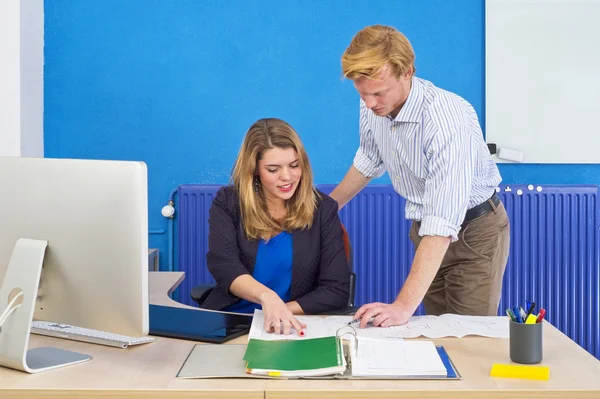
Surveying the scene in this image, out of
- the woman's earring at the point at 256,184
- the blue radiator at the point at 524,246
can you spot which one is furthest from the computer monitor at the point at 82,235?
the blue radiator at the point at 524,246

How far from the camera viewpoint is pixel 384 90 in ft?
5.90

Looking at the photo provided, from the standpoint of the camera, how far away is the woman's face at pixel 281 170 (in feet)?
6.72

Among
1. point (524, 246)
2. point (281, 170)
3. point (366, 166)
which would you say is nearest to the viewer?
point (281, 170)

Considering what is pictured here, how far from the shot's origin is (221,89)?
331 centimetres

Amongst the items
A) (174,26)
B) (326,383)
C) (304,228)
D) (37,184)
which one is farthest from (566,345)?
(174,26)

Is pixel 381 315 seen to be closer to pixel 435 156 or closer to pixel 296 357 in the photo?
pixel 296 357

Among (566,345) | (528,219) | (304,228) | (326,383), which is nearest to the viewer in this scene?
(326,383)

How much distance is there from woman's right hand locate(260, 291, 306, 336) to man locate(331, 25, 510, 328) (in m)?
0.16

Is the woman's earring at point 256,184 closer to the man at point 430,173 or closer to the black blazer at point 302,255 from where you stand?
the black blazer at point 302,255

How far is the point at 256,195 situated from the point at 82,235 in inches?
34.5

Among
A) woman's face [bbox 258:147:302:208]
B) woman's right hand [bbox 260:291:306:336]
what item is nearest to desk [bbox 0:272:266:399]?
woman's right hand [bbox 260:291:306:336]

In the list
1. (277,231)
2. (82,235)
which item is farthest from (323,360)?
(277,231)

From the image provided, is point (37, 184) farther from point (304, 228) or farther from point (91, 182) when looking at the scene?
point (304, 228)

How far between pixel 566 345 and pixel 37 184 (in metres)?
1.14
